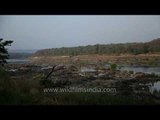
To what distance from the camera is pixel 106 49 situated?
4.11 meters

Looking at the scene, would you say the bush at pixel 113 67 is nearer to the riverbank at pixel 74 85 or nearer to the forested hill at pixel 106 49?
the riverbank at pixel 74 85

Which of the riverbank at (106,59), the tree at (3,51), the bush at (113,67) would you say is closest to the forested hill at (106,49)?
the riverbank at (106,59)

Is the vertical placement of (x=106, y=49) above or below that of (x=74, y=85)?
above

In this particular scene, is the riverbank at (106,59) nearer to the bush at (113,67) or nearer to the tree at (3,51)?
the bush at (113,67)

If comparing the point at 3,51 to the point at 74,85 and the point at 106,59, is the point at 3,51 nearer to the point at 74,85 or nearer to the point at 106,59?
the point at 74,85

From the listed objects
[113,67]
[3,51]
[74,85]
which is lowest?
[74,85]

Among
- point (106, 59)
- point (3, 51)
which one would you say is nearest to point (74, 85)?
point (106, 59)

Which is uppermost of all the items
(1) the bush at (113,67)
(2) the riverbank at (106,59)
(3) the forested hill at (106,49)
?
(3) the forested hill at (106,49)

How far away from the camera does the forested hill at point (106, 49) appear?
4086 millimetres

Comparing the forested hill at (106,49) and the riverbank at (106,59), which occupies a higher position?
the forested hill at (106,49)

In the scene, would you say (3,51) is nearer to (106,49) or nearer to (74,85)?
(74,85)
